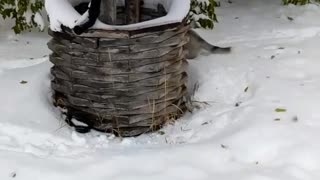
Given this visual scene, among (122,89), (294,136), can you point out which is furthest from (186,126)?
(294,136)

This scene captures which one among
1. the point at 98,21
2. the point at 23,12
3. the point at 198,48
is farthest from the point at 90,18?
the point at 23,12

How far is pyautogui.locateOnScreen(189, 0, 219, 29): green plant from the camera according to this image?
393cm

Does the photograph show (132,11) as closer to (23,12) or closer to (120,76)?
(120,76)

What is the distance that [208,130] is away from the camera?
2.88m

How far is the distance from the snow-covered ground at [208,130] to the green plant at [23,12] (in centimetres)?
25

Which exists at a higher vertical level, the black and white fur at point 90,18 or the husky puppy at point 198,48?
the black and white fur at point 90,18

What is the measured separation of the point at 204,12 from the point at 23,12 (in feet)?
3.83

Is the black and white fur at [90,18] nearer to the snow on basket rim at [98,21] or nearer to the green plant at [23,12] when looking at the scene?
the snow on basket rim at [98,21]

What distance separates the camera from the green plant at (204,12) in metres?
3.93

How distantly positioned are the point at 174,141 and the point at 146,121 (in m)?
0.19

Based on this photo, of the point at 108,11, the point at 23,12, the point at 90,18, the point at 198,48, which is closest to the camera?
the point at 90,18

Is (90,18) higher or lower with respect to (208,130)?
higher

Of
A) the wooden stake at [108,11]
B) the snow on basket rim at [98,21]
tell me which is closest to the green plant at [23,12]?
the snow on basket rim at [98,21]

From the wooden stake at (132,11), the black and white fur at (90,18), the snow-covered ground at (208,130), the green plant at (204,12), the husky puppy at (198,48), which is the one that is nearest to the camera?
the snow-covered ground at (208,130)
